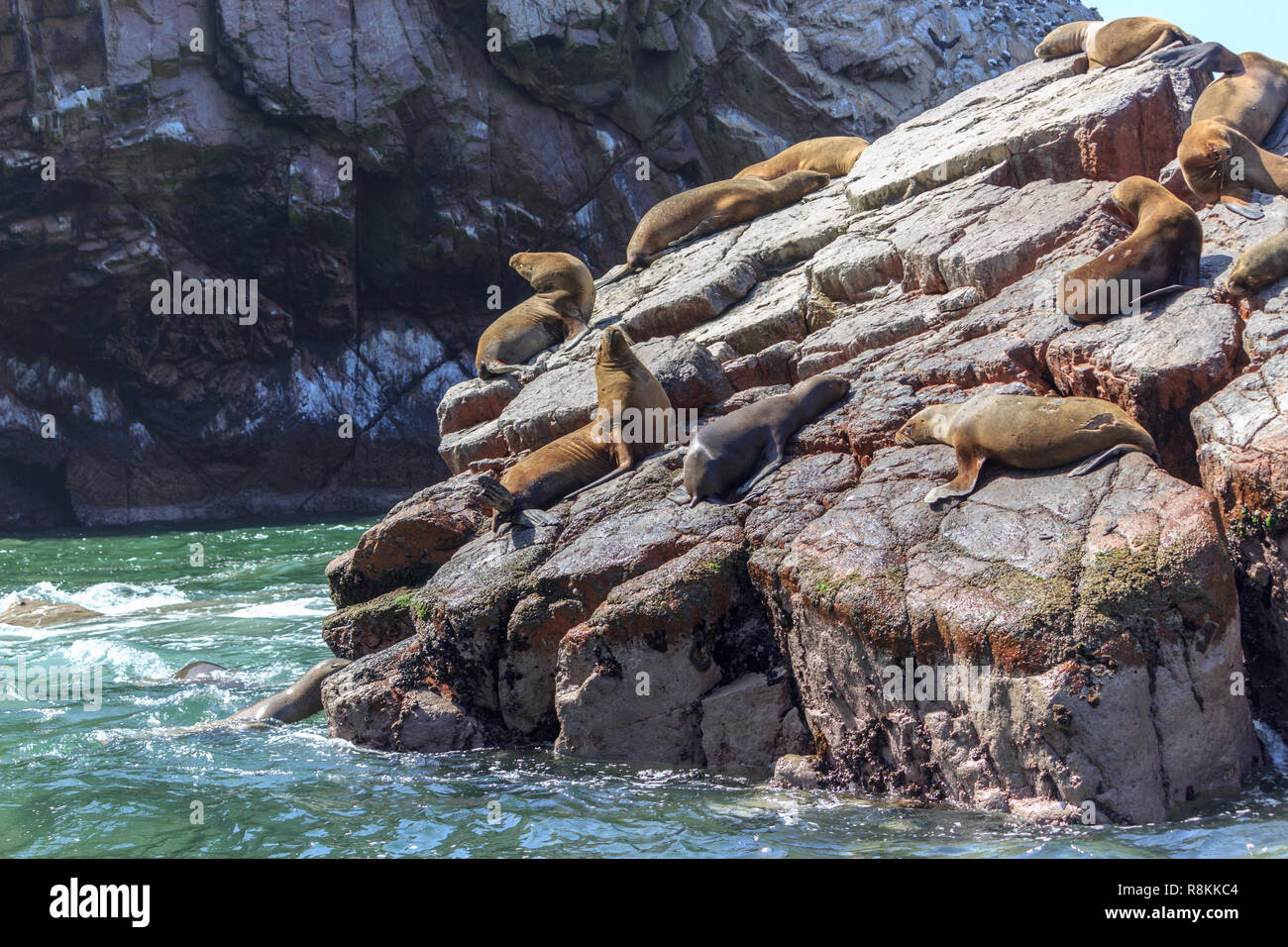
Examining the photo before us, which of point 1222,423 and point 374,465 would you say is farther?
point 374,465

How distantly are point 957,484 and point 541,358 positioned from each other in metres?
5.70

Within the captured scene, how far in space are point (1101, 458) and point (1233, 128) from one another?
4.24 metres

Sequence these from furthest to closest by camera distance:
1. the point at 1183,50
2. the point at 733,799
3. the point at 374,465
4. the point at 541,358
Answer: the point at 374,465
the point at 541,358
the point at 1183,50
the point at 733,799

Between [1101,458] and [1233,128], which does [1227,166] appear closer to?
[1233,128]

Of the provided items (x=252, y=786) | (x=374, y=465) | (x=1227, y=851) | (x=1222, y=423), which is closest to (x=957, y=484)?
(x=1222, y=423)

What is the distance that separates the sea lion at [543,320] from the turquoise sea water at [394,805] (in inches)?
140

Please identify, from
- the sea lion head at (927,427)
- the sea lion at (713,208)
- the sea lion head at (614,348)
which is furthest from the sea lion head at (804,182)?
the sea lion head at (927,427)

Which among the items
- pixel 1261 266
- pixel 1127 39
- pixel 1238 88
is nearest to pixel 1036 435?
pixel 1261 266

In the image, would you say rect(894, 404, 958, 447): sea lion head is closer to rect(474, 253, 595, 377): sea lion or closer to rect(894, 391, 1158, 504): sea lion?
rect(894, 391, 1158, 504): sea lion

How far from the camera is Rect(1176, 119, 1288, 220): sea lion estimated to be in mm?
7957

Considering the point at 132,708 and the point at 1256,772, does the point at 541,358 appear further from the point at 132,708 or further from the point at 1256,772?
the point at 1256,772

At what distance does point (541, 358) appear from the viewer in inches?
434

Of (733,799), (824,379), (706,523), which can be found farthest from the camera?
(824,379)

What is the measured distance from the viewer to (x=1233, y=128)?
8539mm
